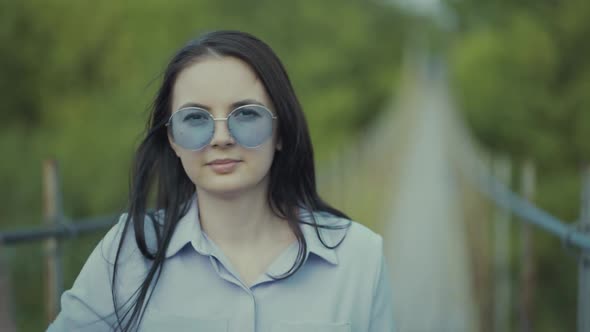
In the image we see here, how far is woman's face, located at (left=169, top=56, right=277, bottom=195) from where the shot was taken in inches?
48.9

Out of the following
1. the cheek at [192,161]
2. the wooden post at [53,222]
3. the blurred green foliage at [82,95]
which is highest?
the cheek at [192,161]

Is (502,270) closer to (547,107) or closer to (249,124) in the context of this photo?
(547,107)

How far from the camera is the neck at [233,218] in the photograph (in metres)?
1.32

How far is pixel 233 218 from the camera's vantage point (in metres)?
1.32

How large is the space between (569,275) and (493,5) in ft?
11.0

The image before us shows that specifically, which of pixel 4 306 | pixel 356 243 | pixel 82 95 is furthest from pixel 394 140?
pixel 4 306

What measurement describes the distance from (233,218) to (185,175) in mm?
176

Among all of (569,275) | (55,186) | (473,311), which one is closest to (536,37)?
(569,275)

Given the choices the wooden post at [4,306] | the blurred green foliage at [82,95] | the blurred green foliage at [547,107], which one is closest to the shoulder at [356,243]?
the wooden post at [4,306]

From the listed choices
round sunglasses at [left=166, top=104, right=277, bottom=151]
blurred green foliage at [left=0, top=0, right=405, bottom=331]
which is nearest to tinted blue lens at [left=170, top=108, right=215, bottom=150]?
round sunglasses at [left=166, top=104, right=277, bottom=151]

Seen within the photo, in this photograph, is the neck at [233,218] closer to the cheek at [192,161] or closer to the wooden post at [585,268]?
the cheek at [192,161]

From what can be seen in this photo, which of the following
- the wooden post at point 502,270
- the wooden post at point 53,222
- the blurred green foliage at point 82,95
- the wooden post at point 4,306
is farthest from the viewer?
the blurred green foliage at point 82,95

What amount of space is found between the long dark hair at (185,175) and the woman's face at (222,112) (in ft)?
0.06

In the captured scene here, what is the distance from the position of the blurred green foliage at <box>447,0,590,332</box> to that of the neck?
7.23 metres
